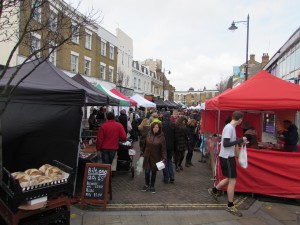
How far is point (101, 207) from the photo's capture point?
5438mm

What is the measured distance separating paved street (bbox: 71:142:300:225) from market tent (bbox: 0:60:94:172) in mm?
1213

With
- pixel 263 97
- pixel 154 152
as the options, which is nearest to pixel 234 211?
pixel 154 152

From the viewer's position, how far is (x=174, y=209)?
5.49m

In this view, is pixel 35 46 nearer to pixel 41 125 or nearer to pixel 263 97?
pixel 41 125

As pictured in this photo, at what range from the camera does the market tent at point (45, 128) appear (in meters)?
5.53

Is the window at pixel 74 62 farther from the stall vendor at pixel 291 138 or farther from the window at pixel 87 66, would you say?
the stall vendor at pixel 291 138

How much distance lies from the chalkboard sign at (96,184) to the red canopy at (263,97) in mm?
3129

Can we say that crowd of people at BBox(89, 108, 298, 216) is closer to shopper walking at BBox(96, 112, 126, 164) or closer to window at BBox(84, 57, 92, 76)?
shopper walking at BBox(96, 112, 126, 164)

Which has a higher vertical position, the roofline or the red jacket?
the roofline

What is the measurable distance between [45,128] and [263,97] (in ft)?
16.1

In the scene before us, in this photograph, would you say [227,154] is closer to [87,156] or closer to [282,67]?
[87,156]

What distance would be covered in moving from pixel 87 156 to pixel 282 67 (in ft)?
59.1

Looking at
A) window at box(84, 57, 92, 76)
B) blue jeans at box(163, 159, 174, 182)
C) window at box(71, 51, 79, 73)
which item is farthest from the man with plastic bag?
window at box(84, 57, 92, 76)

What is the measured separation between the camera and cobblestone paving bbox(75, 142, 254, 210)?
224 inches
